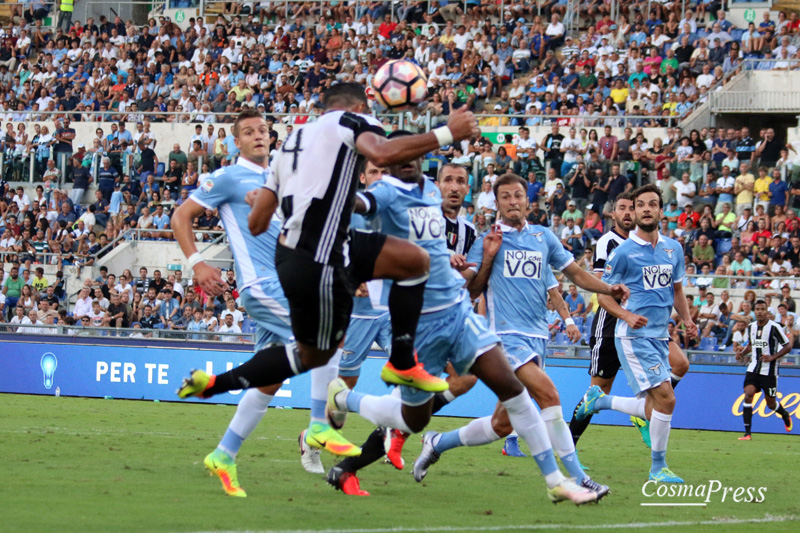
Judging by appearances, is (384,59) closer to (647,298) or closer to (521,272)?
(647,298)

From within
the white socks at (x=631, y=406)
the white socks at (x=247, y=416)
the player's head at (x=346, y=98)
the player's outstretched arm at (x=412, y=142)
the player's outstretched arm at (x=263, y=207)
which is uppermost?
the player's head at (x=346, y=98)

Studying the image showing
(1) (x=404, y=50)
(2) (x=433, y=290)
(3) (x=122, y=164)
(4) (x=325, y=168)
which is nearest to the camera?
(4) (x=325, y=168)

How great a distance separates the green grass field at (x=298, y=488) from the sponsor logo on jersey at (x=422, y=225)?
1756mm

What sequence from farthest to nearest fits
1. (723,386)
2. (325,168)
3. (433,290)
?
(723,386), (433,290), (325,168)

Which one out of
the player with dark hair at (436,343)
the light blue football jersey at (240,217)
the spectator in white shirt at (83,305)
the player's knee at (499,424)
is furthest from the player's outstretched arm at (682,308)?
the spectator in white shirt at (83,305)

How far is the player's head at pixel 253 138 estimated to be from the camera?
28.2 feet

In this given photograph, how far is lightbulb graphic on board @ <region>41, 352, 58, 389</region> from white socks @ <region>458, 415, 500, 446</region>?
12437 millimetres

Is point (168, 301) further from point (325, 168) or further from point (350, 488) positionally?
point (325, 168)

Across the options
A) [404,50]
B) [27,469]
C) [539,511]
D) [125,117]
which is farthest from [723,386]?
[125,117]

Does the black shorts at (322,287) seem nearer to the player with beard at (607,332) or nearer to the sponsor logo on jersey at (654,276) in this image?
the sponsor logo on jersey at (654,276)

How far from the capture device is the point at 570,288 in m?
20.8

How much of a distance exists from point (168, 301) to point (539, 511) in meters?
16.4

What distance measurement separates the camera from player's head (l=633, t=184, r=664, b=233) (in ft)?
33.2

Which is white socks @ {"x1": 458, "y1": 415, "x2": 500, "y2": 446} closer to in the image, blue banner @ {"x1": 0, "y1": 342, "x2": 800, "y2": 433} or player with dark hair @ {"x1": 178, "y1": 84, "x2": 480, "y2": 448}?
player with dark hair @ {"x1": 178, "y1": 84, "x2": 480, "y2": 448}
